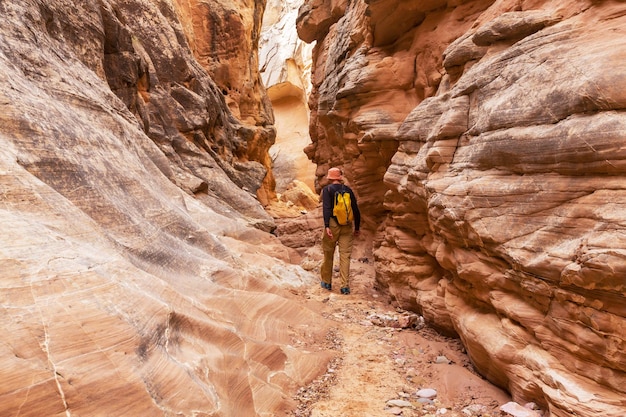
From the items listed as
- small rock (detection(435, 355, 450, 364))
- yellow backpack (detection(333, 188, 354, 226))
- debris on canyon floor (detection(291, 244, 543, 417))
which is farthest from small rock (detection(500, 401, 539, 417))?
yellow backpack (detection(333, 188, 354, 226))

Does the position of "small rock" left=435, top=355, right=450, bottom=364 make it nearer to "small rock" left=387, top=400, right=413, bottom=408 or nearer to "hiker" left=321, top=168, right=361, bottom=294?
"small rock" left=387, top=400, right=413, bottom=408

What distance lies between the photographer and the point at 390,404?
3.66 m

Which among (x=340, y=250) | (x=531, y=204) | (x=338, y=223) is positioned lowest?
(x=340, y=250)

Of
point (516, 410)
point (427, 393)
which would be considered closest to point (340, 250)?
point (427, 393)

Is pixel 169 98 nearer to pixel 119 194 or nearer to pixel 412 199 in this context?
pixel 119 194

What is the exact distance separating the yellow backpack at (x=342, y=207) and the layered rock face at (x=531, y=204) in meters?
1.28

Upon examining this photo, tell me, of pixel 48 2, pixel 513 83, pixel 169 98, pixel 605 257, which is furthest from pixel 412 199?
pixel 169 98

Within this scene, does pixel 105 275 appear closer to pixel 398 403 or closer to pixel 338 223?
pixel 398 403

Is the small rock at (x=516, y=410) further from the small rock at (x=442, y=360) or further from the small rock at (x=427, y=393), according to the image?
the small rock at (x=442, y=360)

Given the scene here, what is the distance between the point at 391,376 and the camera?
4.26 meters

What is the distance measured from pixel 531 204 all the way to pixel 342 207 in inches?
162

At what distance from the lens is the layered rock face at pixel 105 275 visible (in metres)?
2.63

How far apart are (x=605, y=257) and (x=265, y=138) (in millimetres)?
21421

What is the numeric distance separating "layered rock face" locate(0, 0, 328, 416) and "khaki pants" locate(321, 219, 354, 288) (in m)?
0.63
